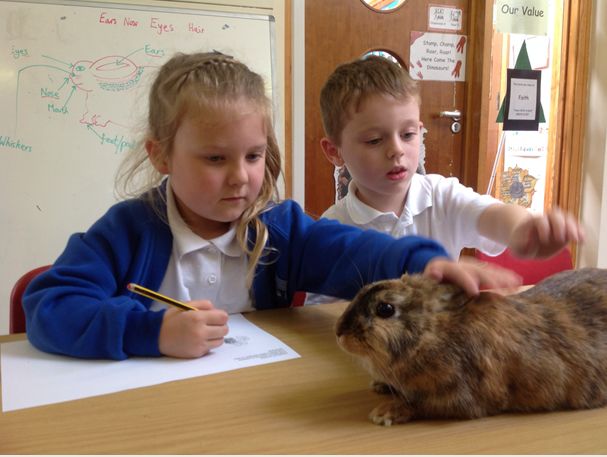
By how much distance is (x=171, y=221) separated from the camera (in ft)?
3.94

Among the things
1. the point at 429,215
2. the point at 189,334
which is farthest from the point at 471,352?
the point at 429,215

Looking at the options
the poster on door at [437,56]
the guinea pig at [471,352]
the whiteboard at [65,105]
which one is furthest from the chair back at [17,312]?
the poster on door at [437,56]

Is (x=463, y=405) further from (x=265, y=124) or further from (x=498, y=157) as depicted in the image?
(x=498, y=157)

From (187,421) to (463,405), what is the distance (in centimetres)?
32

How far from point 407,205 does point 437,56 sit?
2226 mm

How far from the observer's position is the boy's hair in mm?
1495

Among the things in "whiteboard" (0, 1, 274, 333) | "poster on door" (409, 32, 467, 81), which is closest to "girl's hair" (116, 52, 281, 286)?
"whiteboard" (0, 1, 274, 333)

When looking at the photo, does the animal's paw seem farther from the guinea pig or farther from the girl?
the girl

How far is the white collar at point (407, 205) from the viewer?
5.04 feet

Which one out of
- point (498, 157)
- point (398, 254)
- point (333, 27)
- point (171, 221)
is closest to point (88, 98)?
point (333, 27)

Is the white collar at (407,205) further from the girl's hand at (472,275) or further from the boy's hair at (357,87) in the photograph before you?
the girl's hand at (472,275)

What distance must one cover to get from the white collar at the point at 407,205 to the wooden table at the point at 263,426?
2.64 feet

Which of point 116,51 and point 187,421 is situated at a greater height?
point 116,51

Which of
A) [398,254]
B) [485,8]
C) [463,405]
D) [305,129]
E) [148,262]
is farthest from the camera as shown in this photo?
[485,8]
